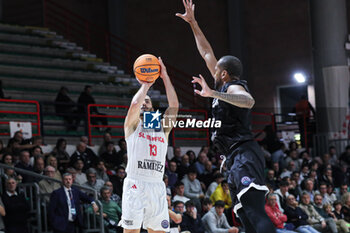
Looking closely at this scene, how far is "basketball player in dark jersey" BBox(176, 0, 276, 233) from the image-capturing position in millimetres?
5484

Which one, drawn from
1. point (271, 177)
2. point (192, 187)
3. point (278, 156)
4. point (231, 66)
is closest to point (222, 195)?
point (192, 187)

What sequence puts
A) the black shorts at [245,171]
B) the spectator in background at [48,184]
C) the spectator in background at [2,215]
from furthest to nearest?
1. the spectator in background at [48,184]
2. the spectator in background at [2,215]
3. the black shorts at [245,171]

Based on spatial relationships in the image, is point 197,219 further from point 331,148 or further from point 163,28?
point 163,28

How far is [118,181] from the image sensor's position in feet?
41.0

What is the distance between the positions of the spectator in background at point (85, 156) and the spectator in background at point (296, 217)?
14.1ft

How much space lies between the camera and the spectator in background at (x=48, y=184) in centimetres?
1126

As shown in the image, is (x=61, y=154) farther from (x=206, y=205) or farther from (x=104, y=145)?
(x=206, y=205)

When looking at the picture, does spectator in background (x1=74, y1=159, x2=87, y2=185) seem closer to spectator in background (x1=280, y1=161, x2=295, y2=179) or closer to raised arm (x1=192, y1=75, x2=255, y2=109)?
spectator in background (x1=280, y1=161, x2=295, y2=179)

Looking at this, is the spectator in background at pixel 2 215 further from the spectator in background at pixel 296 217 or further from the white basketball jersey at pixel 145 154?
the spectator in background at pixel 296 217

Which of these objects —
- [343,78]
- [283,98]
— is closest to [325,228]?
[343,78]

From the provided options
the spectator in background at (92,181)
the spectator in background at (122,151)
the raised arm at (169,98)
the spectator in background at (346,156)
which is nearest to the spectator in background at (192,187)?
the spectator in background at (122,151)

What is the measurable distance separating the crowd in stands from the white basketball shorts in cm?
226

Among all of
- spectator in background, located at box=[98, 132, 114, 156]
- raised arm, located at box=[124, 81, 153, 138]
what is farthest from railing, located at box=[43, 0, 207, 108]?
raised arm, located at box=[124, 81, 153, 138]

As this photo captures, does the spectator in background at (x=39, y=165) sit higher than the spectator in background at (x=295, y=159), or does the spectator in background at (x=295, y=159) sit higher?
the spectator in background at (x=39, y=165)
